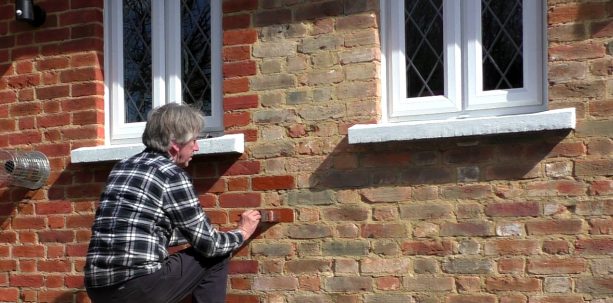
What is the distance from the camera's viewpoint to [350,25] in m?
4.60

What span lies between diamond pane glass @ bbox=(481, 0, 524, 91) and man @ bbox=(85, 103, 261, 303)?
4.98ft

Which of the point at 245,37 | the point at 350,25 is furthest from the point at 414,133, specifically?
the point at 245,37

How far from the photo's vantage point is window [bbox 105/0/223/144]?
515 centimetres

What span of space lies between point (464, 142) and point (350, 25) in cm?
86

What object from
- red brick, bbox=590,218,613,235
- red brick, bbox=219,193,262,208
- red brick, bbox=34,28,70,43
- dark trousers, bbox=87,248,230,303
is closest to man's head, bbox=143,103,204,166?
dark trousers, bbox=87,248,230,303

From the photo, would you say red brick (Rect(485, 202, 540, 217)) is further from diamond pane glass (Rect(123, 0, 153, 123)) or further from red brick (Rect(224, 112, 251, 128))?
diamond pane glass (Rect(123, 0, 153, 123))

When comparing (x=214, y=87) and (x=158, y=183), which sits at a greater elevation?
(x=214, y=87)

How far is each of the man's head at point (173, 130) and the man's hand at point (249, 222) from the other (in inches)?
20.7

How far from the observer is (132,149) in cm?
505

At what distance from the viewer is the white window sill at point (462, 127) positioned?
4.04 meters

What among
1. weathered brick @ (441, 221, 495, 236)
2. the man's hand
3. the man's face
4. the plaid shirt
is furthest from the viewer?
the man's hand

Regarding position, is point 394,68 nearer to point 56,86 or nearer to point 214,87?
point 214,87

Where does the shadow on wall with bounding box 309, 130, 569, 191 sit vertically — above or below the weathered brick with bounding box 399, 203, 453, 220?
above

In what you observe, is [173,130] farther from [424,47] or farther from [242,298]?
[424,47]
